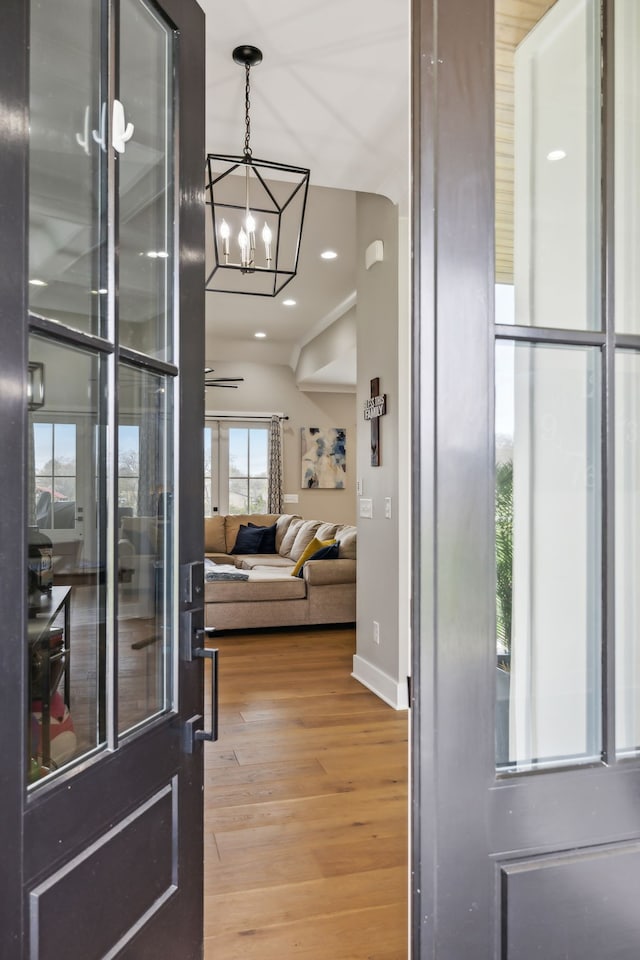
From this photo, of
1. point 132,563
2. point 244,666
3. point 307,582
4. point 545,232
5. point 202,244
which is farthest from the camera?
point 307,582

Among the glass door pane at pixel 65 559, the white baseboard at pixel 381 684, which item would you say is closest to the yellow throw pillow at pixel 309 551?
the white baseboard at pixel 381 684

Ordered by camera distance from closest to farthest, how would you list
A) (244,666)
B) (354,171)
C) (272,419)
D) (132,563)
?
(132,563), (354,171), (244,666), (272,419)

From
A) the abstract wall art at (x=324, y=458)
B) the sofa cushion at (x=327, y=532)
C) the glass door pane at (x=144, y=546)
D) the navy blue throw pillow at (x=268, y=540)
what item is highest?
the abstract wall art at (x=324, y=458)

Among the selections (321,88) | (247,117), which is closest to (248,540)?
(247,117)

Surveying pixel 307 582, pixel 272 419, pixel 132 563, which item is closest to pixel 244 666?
pixel 307 582

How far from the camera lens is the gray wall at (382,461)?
12.4 ft

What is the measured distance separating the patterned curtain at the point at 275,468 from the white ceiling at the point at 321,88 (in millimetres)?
5085

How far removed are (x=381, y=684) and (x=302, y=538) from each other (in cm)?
365

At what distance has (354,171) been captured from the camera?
3.43 metres

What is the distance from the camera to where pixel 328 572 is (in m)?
5.79

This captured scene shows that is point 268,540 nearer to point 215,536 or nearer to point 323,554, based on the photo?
point 215,536

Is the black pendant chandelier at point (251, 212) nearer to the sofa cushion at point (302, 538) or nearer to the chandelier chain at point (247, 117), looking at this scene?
the chandelier chain at point (247, 117)

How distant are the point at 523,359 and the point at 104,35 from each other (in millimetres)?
874

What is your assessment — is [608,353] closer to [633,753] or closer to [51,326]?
[633,753]
